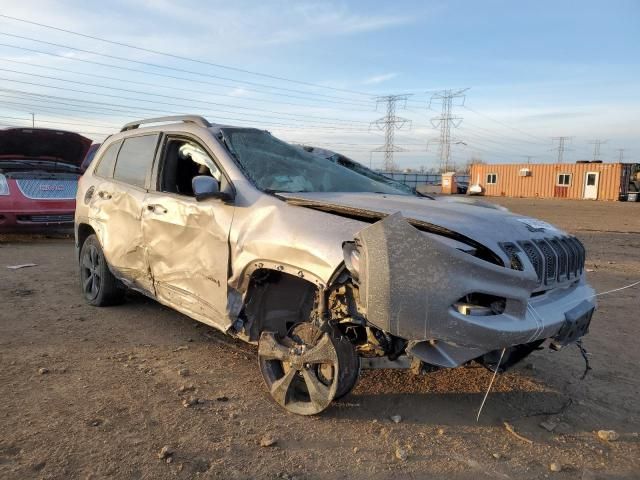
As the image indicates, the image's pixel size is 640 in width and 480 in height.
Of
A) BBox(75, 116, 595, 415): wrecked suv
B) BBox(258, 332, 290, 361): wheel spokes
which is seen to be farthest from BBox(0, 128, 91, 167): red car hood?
BBox(258, 332, 290, 361): wheel spokes

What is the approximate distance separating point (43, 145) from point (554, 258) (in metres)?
9.60

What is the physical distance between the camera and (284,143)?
4391 mm

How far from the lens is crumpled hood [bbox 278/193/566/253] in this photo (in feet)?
9.48

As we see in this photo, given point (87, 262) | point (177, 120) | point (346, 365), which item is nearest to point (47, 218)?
point (87, 262)

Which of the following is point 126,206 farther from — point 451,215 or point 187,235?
point 451,215

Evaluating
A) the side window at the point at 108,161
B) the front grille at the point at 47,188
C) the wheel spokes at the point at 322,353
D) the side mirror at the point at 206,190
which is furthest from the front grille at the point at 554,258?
the front grille at the point at 47,188

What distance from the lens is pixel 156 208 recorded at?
14.1 feet

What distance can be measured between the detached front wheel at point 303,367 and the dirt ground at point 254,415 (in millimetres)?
120

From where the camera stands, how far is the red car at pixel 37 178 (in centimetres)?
909

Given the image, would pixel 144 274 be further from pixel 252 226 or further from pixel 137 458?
pixel 137 458

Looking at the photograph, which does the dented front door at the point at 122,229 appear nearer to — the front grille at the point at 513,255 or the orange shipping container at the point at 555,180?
the front grille at the point at 513,255

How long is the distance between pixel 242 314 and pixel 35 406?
1355mm

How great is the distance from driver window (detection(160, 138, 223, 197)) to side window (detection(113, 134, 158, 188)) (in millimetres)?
232

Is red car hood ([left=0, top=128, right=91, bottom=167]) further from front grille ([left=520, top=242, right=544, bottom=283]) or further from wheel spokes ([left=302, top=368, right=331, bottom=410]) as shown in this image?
front grille ([left=520, top=242, right=544, bottom=283])
